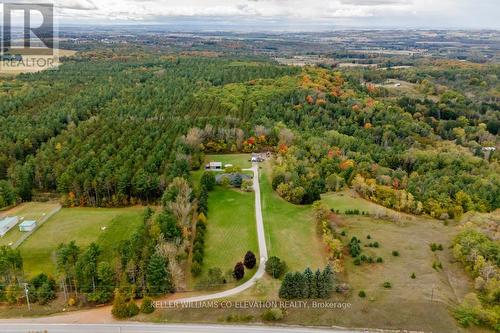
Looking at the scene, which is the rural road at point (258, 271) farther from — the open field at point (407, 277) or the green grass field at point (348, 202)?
the green grass field at point (348, 202)

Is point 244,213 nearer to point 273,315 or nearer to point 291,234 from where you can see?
point 291,234

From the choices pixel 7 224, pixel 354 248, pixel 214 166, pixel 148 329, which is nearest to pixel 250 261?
pixel 354 248

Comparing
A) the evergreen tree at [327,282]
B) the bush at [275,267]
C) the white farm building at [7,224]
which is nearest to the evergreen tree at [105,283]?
the bush at [275,267]

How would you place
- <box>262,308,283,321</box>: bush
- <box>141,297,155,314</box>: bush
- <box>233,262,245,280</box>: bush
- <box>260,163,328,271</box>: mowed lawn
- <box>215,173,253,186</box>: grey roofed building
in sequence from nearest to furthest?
<box>262,308,283,321</box>: bush < <box>141,297,155,314</box>: bush < <box>233,262,245,280</box>: bush < <box>260,163,328,271</box>: mowed lawn < <box>215,173,253,186</box>: grey roofed building

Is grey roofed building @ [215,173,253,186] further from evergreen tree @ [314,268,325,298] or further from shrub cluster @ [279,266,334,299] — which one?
evergreen tree @ [314,268,325,298]

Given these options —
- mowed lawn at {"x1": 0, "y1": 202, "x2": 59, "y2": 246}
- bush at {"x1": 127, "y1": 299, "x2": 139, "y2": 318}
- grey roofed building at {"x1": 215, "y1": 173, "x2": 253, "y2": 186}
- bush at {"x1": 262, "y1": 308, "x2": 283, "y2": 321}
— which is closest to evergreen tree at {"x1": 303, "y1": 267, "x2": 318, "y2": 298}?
bush at {"x1": 262, "y1": 308, "x2": 283, "y2": 321}

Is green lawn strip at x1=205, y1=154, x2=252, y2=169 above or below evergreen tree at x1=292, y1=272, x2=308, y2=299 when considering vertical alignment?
above

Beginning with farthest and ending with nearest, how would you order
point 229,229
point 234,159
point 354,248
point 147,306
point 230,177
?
point 234,159
point 230,177
point 229,229
point 354,248
point 147,306

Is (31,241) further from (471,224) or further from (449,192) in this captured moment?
(449,192)
